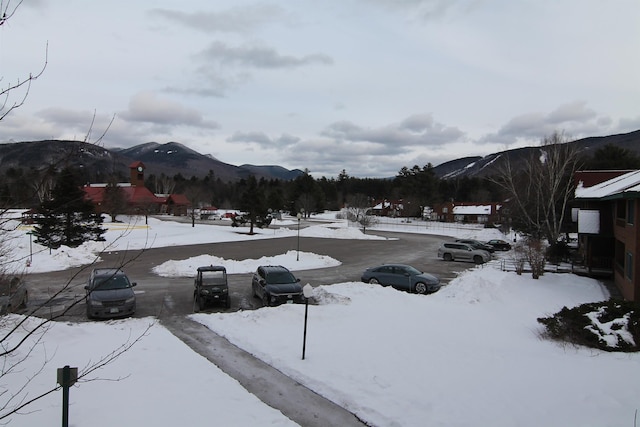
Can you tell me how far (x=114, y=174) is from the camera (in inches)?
223

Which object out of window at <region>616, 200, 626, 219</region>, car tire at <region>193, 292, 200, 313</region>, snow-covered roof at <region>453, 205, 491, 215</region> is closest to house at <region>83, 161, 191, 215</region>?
car tire at <region>193, 292, 200, 313</region>

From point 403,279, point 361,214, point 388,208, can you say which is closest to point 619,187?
point 403,279

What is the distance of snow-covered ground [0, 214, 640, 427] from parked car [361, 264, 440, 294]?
5002 millimetres

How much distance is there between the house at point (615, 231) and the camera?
18.2 m

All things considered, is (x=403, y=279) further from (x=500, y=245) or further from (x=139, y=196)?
(x=139, y=196)

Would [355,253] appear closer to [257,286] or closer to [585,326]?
[257,286]

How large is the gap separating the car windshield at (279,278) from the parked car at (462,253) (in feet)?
65.9

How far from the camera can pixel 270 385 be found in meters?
9.22

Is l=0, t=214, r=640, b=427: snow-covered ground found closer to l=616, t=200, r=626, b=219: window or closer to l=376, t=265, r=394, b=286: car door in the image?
l=376, t=265, r=394, b=286: car door

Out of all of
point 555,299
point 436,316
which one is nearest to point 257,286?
point 436,316

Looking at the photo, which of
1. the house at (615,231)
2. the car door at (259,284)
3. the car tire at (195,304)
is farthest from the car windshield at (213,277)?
the house at (615,231)

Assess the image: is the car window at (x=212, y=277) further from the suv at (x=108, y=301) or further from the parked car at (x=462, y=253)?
the parked car at (x=462, y=253)

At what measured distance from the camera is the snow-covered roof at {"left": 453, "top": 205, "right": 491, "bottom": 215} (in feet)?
300

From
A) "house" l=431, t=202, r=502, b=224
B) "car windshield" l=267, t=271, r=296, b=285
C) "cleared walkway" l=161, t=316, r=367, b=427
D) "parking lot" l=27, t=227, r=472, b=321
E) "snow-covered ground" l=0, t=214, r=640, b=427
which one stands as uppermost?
"house" l=431, t=202, r=502, b=224
